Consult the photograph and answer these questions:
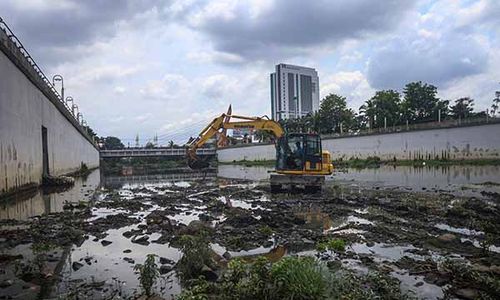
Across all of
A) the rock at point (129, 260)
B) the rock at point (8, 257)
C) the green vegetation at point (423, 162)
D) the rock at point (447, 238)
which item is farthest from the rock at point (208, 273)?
the green vegetation at point (423, 162)

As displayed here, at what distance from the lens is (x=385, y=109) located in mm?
75438

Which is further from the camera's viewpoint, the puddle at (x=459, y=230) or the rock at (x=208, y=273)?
the puddle at (x=459, y=230)

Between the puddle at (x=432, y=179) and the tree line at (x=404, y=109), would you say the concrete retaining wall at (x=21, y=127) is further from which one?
the tree line at (x=404, y=109)

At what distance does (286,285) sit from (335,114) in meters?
79.7

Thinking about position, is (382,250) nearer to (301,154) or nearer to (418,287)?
(418,287)

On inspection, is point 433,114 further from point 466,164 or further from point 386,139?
point 466,164

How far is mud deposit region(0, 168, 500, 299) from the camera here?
609 cm

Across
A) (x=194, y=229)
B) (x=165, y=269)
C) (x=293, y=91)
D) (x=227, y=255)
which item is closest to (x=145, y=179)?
(x=194, y=229)

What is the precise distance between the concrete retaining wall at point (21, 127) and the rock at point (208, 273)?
1286cm

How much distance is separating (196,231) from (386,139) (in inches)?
2156

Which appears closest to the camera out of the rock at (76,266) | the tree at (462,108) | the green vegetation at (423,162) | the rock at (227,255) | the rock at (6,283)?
the rock at (6,283)

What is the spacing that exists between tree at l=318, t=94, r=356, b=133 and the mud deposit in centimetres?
6856

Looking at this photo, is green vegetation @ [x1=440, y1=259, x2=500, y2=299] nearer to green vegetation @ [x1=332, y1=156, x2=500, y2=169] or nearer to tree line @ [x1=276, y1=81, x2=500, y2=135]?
green vegetation @ [x1=332, y1=156, x2=500, y2=169]

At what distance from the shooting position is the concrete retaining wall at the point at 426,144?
149ft
